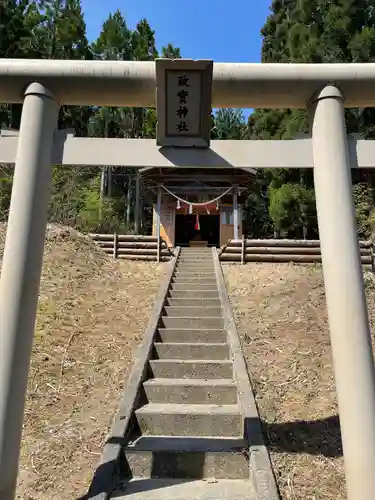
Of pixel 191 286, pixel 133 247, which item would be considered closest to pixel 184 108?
pixel 191 286

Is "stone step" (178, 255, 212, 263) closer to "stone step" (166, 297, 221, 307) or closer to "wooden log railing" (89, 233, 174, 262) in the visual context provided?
"wooden log railing" (89, 233, 174, 262)

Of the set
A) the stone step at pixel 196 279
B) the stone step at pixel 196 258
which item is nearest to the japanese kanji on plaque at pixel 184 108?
the stone step at pixel 196 279

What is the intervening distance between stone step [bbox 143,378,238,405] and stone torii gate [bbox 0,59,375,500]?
176 centimetres

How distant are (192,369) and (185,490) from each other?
167 centimetres

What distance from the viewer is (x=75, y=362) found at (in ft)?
18.0

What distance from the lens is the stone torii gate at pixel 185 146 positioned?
3145mm

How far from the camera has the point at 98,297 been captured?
8.02 metres

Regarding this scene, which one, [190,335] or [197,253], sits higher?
[197,253]

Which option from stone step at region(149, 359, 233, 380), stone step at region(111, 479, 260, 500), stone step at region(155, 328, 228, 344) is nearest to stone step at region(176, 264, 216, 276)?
stone step at region(155, 328, 228, 344)

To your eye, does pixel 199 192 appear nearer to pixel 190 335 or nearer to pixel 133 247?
pixel 133 247

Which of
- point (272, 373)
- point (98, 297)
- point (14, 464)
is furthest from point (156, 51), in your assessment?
point (14, 464)

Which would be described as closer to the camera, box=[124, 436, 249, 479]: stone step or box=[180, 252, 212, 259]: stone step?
box=[124, 436, 249, 479]: stone step

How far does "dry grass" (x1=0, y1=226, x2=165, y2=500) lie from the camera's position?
12.0 feet

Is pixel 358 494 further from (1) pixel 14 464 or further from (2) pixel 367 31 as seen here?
(2) pixel 367 31
